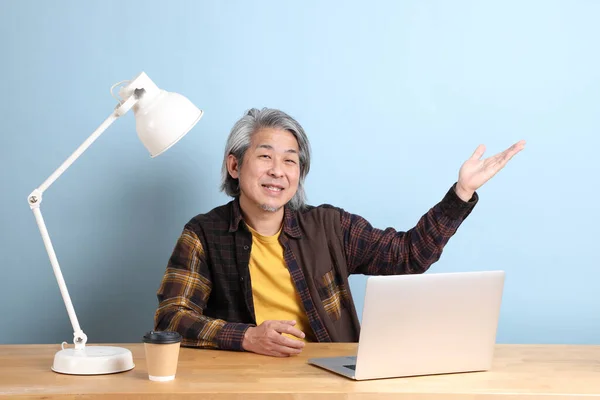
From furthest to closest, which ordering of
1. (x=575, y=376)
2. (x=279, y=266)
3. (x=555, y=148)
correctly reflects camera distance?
(x=555, y=148) → (x=279, y=266) → (x=575, y=376)

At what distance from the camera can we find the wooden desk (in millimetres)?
1600

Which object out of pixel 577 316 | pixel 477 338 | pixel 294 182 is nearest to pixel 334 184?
pixel 294 182

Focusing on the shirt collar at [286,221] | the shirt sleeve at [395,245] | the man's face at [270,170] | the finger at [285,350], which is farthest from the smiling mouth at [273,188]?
the finger at [285,350]

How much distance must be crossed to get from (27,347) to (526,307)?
177cm

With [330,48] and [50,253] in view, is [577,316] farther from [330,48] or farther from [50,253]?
[50,253]

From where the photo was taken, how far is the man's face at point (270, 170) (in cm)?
252

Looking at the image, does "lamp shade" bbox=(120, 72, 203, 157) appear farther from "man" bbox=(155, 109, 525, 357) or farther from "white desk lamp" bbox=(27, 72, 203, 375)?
"man" bbox=(155, 109, 525, 357)

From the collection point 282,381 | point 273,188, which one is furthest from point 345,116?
point 282,381

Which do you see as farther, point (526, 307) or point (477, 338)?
point (526, 307)

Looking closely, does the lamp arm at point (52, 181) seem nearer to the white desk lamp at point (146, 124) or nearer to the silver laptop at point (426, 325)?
the white desk lamp at point (146, 124)

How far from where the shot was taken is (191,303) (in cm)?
237

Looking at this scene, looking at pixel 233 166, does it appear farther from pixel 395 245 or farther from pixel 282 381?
pixel 282 381

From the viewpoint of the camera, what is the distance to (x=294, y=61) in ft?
9.53

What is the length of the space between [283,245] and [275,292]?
152 mm
